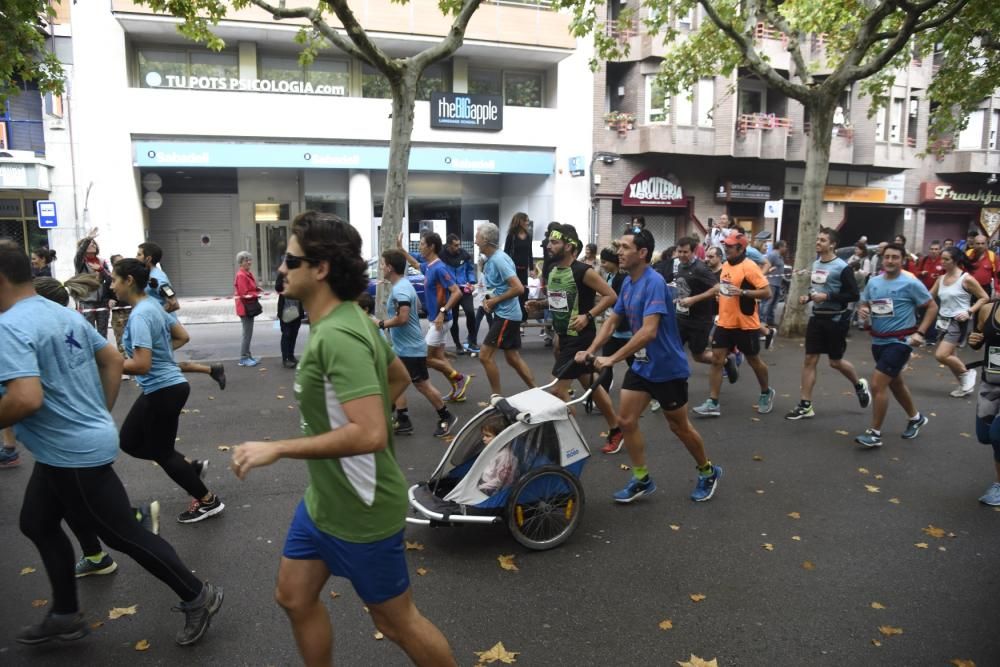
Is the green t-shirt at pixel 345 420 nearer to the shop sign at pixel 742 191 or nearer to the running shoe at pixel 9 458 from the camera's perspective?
the running shoe at pixel 9 458

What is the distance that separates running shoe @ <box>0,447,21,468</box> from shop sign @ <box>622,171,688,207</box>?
66.5 feet

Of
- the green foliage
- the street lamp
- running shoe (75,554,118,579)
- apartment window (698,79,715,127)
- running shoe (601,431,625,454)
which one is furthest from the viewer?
apartment window (698,79,715,127)

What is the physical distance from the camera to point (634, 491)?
5168 millimetres

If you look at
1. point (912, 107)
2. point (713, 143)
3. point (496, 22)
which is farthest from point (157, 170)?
point (912, 107)

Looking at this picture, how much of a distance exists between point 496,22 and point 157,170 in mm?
10761

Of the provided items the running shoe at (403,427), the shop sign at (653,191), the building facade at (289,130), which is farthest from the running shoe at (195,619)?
the shop sign at (653,191)

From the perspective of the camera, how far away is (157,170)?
20.9 meters

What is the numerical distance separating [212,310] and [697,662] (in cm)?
1713

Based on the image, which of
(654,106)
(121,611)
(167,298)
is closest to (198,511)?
(121,611)

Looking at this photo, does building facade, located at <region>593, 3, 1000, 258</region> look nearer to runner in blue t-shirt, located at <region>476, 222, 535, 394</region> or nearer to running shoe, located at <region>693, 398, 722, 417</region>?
running shoe, located at <region>693, 398, 722, 417</region>

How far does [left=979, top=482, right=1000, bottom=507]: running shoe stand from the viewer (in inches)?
205

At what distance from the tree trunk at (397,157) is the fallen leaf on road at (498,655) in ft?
25.9

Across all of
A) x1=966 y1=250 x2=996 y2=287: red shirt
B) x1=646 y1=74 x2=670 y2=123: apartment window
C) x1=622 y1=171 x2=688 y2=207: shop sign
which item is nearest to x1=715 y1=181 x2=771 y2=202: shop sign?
x1=622 y1=171 x2=688 y2=207: shop sign

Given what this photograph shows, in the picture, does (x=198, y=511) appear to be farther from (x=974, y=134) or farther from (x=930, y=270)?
(x=974, y=134)
